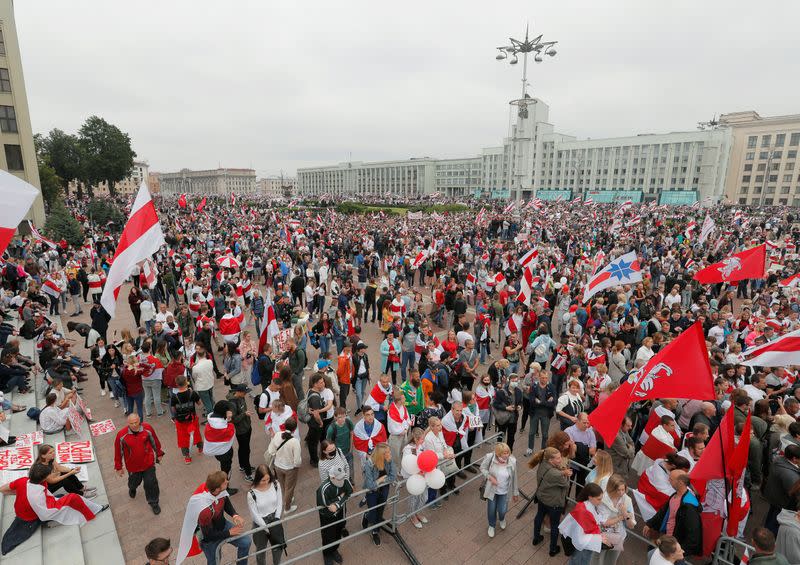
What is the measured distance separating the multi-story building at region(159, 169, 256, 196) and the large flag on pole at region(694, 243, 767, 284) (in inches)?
6318

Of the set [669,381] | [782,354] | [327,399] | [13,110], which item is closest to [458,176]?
[13,110]

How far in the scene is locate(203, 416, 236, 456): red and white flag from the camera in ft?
19.8

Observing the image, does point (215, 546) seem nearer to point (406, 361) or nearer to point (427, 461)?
point (427, 461)

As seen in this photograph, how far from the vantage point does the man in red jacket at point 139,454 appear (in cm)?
580

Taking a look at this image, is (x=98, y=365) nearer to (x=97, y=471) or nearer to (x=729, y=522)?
(x=97, y=471)

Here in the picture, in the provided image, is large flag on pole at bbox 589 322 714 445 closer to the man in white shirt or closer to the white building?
the man in white shirt

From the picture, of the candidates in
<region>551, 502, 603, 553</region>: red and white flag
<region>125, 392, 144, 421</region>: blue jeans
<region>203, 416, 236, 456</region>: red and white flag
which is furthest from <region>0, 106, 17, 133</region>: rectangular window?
<region>551, 502, 603, 553</region>: red and white flag

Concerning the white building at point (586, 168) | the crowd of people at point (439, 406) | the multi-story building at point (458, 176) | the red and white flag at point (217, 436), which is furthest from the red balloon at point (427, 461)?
the multi-story building at point (458, 176)

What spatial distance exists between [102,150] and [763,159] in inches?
4875

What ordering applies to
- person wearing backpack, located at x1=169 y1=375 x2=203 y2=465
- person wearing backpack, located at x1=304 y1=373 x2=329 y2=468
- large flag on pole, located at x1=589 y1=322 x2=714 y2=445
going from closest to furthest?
large flag on pole, located at x1=589 y1=322 x2=714 y2=445
person wearing backpack, located at x1=304 y1=373 x2=329 y2=468
person wearing backpack, located at x1=169 y1=375 x2=203 y2=465

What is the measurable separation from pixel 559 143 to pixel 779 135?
149 feet

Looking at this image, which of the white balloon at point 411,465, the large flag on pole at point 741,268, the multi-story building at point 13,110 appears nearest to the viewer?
the white balloon at point 411,465

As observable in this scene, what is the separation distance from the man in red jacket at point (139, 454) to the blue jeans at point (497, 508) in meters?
4.57

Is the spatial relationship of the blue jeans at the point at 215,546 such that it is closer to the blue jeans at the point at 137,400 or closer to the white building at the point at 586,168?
the blue jeans at the point at 137,400
